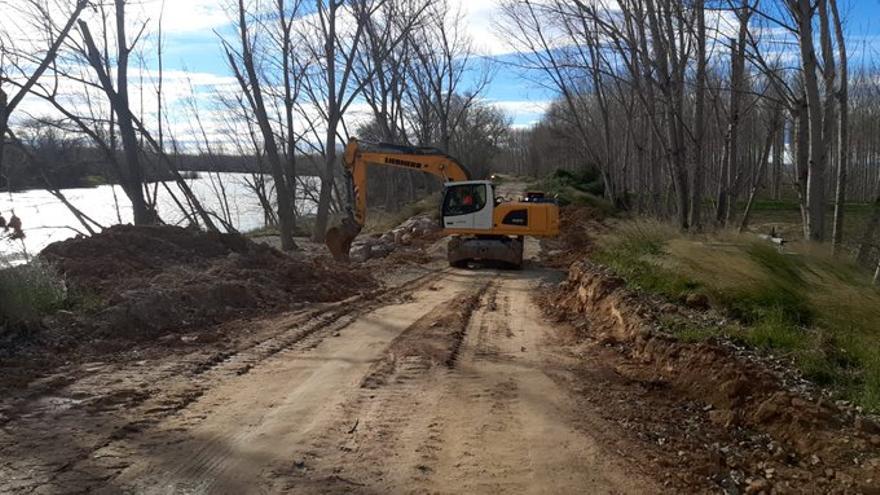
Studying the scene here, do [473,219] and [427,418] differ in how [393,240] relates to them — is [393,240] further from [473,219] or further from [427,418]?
[427,418]

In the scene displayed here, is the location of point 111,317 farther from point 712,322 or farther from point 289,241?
point 289,241

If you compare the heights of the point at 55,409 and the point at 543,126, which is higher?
the point at 543,126

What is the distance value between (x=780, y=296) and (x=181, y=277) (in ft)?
29.9

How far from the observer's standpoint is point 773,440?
17.4ft

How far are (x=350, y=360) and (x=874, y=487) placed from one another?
5170 mm

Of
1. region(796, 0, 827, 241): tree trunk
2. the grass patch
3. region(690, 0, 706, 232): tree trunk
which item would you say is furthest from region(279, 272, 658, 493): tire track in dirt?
region(690, 0, 706, 232): tree trunk

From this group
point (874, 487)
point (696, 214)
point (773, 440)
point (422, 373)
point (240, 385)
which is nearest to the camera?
point (874, 487)

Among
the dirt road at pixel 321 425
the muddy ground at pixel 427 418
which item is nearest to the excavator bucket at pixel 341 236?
the muddy ground at pixel 427 418

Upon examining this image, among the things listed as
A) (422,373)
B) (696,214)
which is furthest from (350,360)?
(696,214)

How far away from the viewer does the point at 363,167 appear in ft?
67.8

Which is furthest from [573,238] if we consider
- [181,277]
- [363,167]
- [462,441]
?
[462,441]

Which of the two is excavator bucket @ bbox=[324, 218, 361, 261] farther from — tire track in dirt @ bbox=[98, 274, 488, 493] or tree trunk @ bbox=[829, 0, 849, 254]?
tree trunk @ bbox=[829, 0, 849, 254]

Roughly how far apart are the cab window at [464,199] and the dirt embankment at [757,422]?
37.4ft

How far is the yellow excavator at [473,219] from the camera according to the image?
63.9 ft
